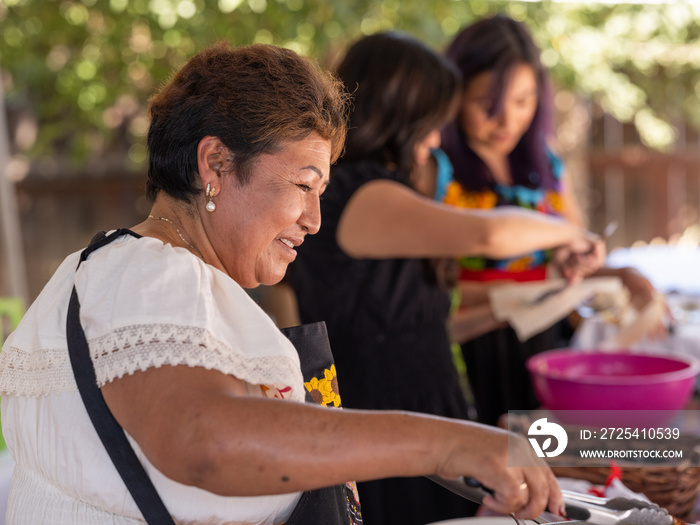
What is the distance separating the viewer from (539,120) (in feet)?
7.56

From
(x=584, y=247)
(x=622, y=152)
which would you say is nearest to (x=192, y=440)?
(x=584, y=247)

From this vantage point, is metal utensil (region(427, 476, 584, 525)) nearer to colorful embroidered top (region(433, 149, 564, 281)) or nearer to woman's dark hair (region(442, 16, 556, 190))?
colorful embroidered top (region(433, 149, 564, 281))

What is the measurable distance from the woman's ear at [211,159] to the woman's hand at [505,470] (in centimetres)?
43

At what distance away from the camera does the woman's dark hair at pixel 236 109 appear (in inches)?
32.9

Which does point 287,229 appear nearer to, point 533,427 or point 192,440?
point 192,440

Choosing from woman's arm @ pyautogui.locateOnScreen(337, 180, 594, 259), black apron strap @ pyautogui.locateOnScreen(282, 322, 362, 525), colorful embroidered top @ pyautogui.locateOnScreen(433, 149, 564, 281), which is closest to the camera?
black apron strap @ pyautogui.locateOnScreen(282, 322, 362, 525)

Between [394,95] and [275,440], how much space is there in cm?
111

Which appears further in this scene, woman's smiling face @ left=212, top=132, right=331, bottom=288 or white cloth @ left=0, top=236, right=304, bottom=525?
woman's smiling face @ left=212, top=132, right=331, bottom=288

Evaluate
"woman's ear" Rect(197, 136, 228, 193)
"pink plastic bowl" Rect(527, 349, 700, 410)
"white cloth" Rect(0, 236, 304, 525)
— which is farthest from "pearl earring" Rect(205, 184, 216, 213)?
"pink plastic bowl" Rect(527, 349, 700, 410)

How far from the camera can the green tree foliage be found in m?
3.73

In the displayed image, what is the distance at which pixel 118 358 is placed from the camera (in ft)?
2.33

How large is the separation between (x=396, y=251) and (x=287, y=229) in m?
0.72

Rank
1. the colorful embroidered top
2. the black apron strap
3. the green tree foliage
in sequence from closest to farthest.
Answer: the black apron strap → the colorful embroidered top → the green tree foliage

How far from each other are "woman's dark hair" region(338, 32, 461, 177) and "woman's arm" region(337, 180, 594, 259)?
0.11m
